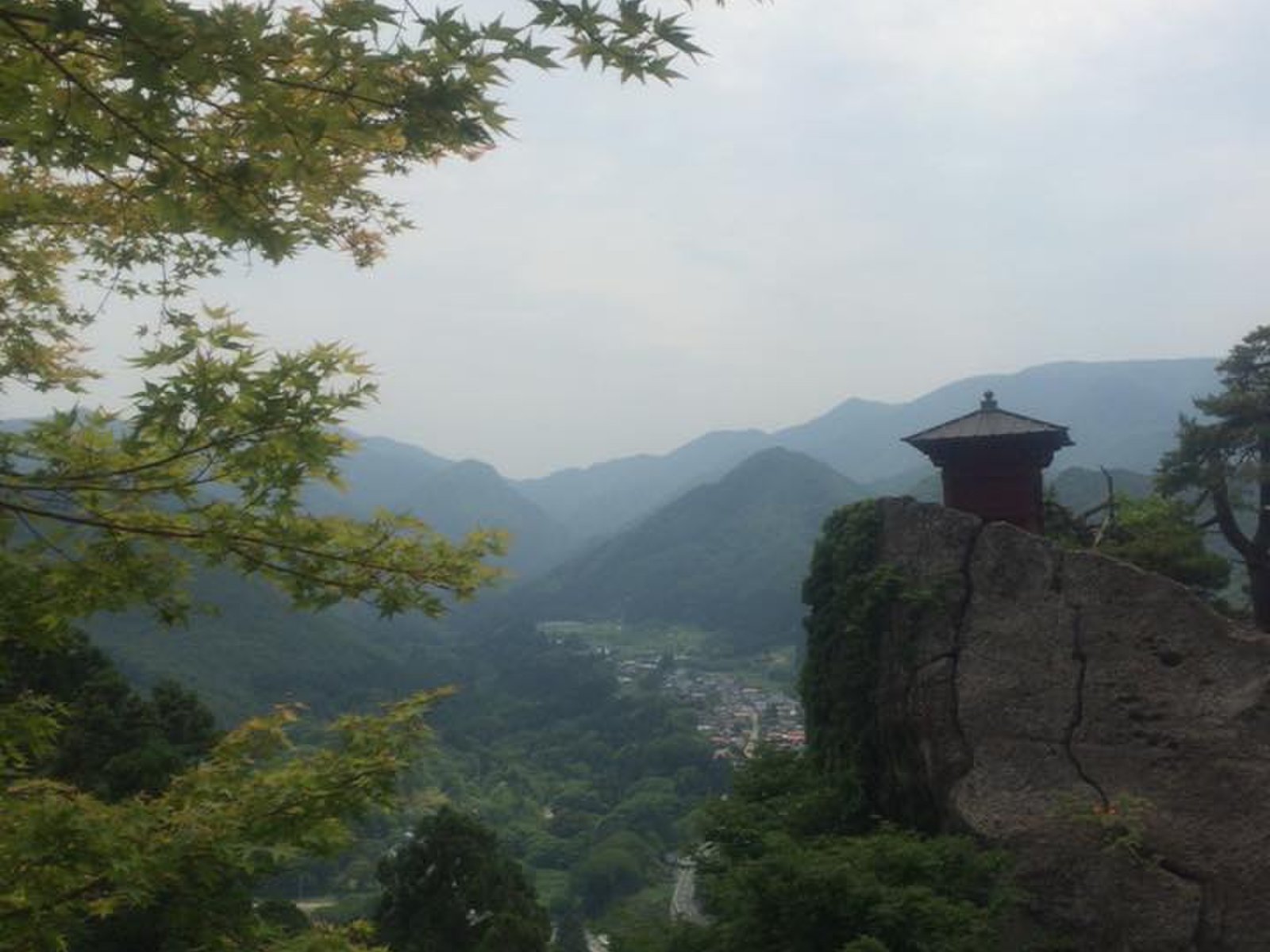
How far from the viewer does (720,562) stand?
130 m

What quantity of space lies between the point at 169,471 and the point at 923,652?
26.8 feet

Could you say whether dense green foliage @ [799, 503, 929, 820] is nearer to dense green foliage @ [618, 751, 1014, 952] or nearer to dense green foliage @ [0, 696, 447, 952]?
dense green foliage @ [618, 751, 1014, 952]

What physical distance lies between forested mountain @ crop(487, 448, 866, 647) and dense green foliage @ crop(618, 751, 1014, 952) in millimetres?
99579

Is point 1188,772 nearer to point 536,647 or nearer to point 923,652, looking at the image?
point 923,652

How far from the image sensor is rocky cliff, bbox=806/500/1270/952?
26.0 feet

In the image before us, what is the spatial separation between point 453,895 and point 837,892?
8484mm

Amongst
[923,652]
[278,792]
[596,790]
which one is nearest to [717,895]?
[923,652]

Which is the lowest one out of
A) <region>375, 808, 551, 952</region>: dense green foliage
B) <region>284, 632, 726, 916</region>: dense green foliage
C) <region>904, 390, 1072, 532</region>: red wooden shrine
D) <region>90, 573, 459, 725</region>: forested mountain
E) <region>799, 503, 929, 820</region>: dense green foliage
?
<region>284, 632, 726, 916</region>: dense green foliage

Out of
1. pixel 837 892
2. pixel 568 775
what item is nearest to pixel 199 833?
pixel 837 892

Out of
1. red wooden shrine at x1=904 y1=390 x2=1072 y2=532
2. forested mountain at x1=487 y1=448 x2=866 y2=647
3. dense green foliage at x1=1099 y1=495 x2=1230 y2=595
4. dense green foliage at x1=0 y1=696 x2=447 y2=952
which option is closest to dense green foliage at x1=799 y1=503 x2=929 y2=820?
red wooden shrine at x1=904 y1=390 x2=1072 y2=532

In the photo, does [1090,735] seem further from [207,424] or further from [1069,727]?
[207,424]

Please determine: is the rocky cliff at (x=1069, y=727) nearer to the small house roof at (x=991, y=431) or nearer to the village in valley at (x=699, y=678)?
the small house roof at (x=991, y=431)

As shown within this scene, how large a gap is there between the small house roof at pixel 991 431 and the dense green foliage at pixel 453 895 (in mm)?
Result: 8584

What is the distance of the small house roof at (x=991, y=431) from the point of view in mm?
10031
